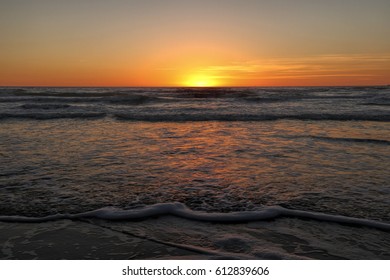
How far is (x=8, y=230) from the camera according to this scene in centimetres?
361

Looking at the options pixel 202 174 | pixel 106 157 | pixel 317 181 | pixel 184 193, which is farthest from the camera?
pixel 106 157

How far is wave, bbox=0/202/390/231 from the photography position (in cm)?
384

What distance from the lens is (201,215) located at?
3.97 meters

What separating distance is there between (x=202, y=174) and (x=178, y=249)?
8.67ft

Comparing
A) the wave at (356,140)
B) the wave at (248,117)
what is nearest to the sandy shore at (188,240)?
the wave at (356,140)

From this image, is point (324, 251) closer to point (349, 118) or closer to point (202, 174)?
point (202, 174)

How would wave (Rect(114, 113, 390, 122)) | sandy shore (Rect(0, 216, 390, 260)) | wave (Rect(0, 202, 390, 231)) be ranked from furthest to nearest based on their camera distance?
wave (Rect(114, 113, 390, 122)), wave (Rect(0, 202, 390, 231)), sandy shore (Rect(0, 216, 390, 260))

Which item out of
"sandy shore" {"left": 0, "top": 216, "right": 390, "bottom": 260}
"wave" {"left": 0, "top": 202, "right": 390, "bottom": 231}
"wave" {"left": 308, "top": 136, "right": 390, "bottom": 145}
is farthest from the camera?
"wave" {"left": 308, "top": 136, "right": 390, "bottom": 145}

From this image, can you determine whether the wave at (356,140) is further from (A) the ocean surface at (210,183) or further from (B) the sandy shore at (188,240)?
(B) the sandy shore at (188,240)

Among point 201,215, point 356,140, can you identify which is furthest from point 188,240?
point 356,140

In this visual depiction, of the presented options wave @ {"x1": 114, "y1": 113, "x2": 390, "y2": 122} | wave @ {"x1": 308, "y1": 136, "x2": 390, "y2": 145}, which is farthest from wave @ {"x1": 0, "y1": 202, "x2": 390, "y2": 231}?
wave @ {"x1": 114, "y1": 113, "x2": 390, "y2": 122}

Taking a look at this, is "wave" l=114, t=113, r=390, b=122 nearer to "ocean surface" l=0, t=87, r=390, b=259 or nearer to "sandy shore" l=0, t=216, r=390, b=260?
"ocean surface" l=0, t=87, r=390, b=259

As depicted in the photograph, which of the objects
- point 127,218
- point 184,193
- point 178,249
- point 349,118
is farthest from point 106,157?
point 349,118
